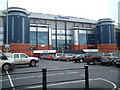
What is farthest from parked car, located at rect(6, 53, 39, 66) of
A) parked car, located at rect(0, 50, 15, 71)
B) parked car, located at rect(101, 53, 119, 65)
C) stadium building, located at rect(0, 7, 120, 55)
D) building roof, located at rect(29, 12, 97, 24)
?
building roof, located at rect(29, 12, 97, 24)

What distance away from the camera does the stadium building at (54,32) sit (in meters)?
54.4

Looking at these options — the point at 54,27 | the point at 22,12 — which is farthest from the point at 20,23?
the point at 54,27

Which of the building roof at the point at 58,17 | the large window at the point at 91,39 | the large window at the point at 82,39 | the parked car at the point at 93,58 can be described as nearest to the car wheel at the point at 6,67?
the parked car at the point at 93,58

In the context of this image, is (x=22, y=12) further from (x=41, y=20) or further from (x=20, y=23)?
(x=41, y=20)

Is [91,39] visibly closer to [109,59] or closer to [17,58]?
[109,59]

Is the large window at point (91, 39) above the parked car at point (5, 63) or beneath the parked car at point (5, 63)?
above

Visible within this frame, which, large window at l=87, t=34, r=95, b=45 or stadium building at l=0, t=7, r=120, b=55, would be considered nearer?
→ stadium building at l=0, t=7, r=120, b=55

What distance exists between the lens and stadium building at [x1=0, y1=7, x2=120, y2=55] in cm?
5441

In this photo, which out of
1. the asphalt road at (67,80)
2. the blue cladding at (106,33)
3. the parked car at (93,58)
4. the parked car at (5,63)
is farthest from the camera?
the blue cladding at (106,33)

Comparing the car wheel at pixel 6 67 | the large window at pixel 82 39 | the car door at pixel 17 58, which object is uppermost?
the large window at pixel 82 39

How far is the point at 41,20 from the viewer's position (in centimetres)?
7162

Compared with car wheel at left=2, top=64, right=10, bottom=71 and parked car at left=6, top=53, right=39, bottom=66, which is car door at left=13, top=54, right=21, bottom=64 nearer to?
parked car at left=6, top=53, right=39, bottom=66

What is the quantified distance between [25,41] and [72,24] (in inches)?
1324

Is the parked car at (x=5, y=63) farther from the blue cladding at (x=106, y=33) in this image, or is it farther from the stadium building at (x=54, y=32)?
the blue cladding at (x=106, y=33)
